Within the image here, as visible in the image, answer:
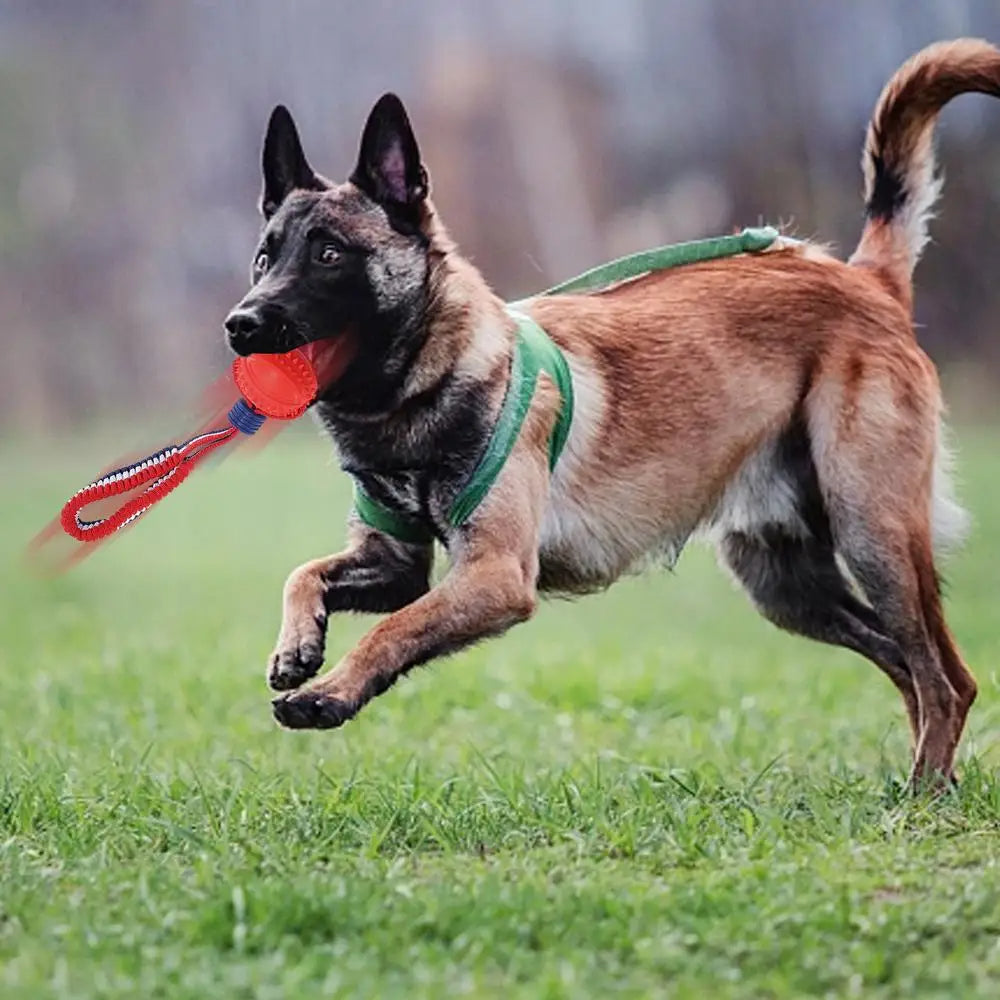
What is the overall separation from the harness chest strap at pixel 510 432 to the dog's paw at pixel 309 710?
2.43ft

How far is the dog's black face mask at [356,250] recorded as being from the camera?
4.72 metres

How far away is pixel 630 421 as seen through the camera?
534 centimetres

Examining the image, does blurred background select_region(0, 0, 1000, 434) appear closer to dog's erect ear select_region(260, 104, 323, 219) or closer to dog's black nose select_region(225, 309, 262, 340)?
dog's erect ear select_region(260, 104, 323, 219)

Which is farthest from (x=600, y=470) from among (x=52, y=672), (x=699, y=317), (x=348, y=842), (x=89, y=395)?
(x=89, y=395)

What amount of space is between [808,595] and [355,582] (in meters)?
1.68

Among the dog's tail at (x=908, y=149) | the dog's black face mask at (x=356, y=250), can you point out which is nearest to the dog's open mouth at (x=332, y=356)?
the dog's black face mask at (x=356, y=250)

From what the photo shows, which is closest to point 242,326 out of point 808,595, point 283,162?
point 283,162

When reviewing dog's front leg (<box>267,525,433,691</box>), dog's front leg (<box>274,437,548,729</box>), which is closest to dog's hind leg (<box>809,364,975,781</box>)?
dog's front leg (<box>274,437,548,729</box>)

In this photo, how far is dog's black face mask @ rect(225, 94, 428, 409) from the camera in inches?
186

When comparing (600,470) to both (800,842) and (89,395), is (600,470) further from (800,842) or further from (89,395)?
(89,395)

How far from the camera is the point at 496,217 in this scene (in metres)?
30.2

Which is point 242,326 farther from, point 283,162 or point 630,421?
point 630,421

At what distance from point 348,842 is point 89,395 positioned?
1187 inches

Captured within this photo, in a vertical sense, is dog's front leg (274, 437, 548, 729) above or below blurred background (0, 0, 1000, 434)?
above
